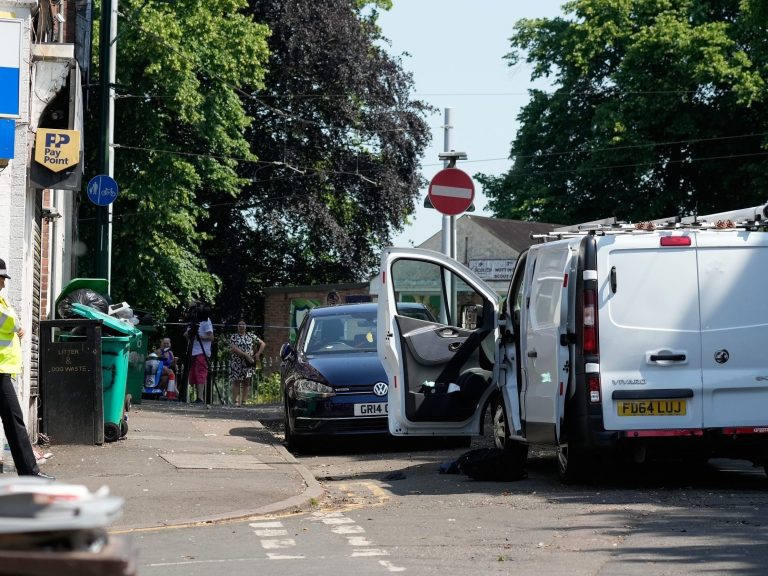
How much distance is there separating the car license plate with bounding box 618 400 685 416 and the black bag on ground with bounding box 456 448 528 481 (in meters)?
1.60

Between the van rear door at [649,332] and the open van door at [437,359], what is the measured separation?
7.08ft

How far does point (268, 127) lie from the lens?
43.9 metres

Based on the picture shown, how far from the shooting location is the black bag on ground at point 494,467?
1210cm

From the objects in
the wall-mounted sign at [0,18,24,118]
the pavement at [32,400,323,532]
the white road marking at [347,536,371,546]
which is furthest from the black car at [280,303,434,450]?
the white road marking at [347,536,371,546]

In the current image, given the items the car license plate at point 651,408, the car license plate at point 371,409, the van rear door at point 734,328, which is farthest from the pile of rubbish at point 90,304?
the van rear door at point 734,328

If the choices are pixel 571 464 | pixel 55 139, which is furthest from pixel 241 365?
pixel 571 464

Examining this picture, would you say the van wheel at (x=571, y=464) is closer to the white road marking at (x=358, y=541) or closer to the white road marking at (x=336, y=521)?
the white road marking at (x=336, y=521)

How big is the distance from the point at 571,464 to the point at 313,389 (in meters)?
4.67

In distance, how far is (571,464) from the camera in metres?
11.3

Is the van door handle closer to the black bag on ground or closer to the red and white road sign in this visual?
the black bag on ground

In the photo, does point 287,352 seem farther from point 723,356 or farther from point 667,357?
point 723,356

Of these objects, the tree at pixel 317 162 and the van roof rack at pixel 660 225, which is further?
the tree at pixel 317 162

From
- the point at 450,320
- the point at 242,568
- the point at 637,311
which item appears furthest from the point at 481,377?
the point at 242,568

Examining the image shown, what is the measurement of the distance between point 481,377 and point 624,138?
3161cm
